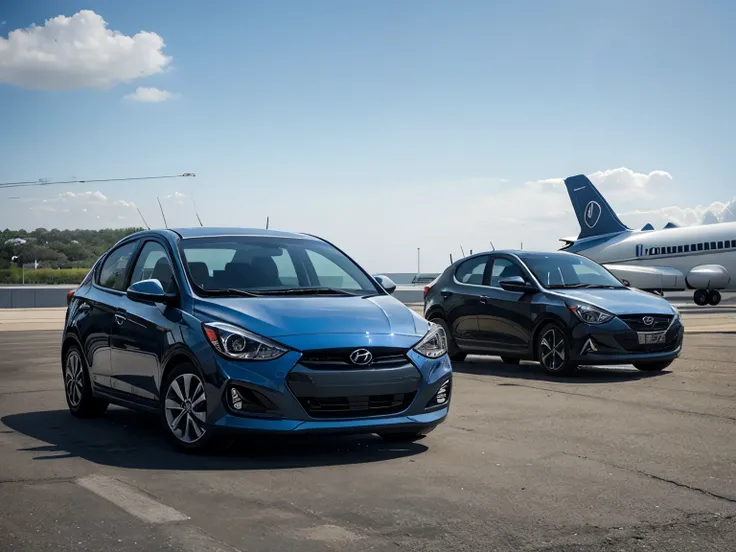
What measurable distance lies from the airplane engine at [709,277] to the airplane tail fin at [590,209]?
9104 millimetres

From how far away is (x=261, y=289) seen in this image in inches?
299

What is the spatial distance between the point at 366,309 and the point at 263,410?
1109 millimetres

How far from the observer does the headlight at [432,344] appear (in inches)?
277

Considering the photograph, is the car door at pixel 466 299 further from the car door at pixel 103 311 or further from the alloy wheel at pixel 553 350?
the car door at pixel 103 311

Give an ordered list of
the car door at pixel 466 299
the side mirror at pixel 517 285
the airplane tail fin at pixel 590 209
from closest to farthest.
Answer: the side mirror at pixel 517 285 < the car door at pixel 466 299 < the airplane tail fin at pixel 590 209

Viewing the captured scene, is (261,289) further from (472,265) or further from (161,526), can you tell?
(472,265)

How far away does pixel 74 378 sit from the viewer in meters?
8.95

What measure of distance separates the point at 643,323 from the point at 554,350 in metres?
1.11

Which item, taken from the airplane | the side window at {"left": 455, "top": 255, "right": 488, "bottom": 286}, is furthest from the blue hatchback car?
the airplane

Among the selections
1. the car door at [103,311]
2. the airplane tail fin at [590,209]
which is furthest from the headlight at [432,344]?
the airplane tail fin at [590,209]

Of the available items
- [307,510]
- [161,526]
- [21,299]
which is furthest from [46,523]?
[21,299]

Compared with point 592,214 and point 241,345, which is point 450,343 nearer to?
point 241,345

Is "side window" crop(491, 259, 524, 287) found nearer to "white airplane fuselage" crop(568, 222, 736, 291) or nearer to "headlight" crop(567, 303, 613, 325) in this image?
"headlight" crop(567, 303, 613, 325)

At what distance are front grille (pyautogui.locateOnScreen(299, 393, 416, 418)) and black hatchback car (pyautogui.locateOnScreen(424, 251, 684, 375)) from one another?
5.89 meters
